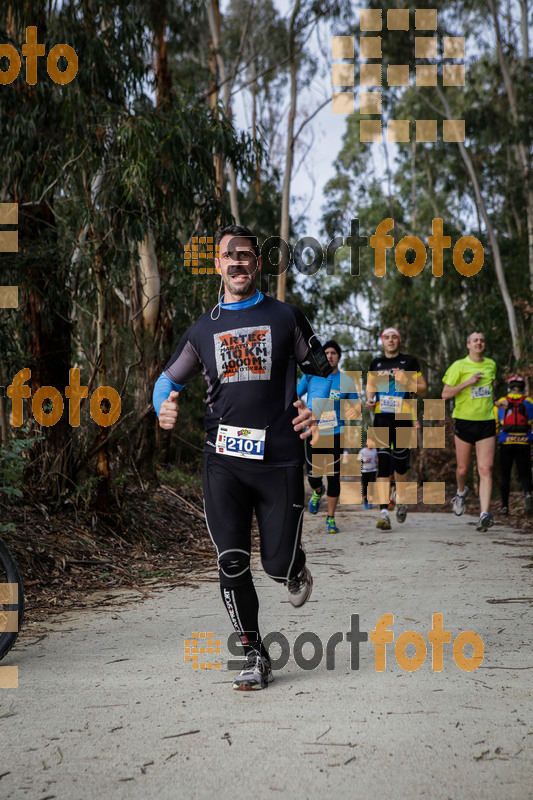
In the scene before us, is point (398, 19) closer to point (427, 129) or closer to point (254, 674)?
point (427, 129)

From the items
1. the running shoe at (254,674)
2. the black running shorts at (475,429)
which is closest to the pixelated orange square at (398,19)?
the black running shorts at (475,429)

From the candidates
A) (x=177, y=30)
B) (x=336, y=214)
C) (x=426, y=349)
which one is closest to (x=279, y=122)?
(x=336, y=214)

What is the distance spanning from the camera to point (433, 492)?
18.5 meters

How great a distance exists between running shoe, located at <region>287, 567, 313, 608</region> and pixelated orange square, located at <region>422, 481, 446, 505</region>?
39.2 feet

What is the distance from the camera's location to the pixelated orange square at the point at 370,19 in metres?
20.9

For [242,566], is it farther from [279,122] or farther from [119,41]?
[279,122]

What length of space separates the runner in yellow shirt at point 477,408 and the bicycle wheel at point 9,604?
6.00 metres

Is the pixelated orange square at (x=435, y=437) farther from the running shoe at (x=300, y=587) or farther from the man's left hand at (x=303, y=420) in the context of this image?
the man's left hand at (x=303, y=420)

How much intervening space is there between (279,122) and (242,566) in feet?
80.3
